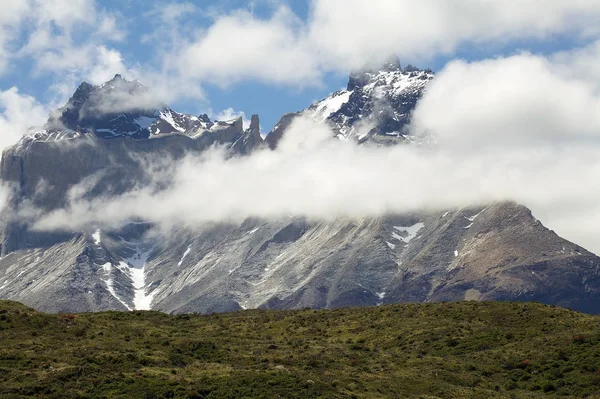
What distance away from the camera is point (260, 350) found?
378ft

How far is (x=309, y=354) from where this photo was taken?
11250cm

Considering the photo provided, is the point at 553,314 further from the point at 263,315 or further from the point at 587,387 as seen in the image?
the point at 263,315

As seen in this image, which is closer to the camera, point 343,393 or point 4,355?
point 343,393

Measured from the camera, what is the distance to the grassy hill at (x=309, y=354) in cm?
9269

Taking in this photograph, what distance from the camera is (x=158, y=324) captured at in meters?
136

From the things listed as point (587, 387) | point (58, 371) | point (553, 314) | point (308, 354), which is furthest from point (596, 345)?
point (58, 371)

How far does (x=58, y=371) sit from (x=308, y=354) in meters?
32.5

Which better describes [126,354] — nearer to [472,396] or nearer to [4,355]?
[4,355]

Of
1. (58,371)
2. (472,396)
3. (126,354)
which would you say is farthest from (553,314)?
(58,371)

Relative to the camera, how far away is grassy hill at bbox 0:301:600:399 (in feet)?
304

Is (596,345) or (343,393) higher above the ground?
(596,345)

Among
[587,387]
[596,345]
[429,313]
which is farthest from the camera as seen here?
[429,313]

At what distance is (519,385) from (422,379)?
1157 cm

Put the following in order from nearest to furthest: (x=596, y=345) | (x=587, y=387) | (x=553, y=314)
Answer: (x=587, y=387)
(x=596, y=345)
(x=553, y=314)
